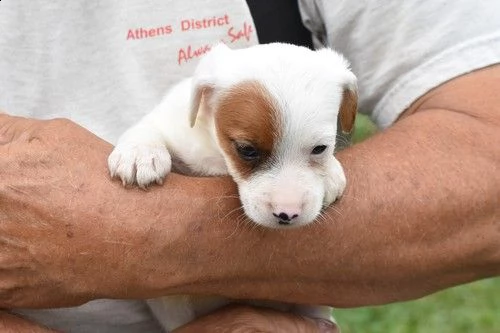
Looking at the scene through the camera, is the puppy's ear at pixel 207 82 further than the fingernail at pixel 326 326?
No

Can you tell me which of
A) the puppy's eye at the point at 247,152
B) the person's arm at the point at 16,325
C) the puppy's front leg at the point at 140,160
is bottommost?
the person's arm at the point at 16,325

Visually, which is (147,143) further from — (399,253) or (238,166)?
(399,253)

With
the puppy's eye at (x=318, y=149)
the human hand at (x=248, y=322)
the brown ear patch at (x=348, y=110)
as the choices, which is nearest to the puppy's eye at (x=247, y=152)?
the puppy's eye at (x=318, y=149)

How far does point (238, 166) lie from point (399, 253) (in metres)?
0.38

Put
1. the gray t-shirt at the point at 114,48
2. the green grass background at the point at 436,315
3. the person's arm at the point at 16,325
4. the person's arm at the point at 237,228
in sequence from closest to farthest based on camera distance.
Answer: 1. the person's arm at the point at 237,228
2. the person's arm at the point at 16,325
3. the gray t-shirt at the point at 114,48
4. the green grass background at the point at 436,315

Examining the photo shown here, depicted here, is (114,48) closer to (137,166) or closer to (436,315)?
(137,166)

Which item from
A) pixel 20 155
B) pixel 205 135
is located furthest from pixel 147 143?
pixel 20 155

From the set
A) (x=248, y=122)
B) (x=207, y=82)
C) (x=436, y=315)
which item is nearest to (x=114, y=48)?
(x=207, y=82)

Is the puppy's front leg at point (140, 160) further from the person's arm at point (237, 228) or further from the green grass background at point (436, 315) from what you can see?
the green grass background at point (436, 315)

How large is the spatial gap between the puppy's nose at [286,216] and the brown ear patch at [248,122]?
0.11 metres

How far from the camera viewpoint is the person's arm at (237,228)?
1914mm

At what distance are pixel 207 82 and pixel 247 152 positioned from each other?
20 cm

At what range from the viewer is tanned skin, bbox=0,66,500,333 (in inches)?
75.4

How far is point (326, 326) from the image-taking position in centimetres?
218
